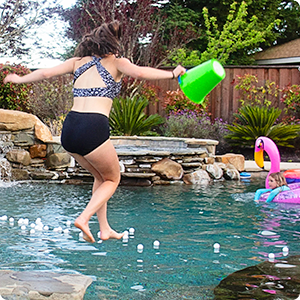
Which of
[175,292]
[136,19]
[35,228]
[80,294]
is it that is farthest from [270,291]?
[136,19]

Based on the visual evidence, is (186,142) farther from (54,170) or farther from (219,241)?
(219,241)

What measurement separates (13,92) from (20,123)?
12.8 feet

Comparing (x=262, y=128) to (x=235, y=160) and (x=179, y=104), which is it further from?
(x=179, y=104)

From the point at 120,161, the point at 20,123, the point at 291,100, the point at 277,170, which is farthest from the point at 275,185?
the point at 291,100

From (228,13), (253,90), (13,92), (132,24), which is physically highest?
(228,13)

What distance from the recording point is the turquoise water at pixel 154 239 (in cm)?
Answer: 326

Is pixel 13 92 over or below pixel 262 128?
over

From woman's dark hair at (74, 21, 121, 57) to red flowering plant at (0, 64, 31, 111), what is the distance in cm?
973

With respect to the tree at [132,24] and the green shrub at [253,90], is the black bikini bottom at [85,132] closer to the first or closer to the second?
the green shrub at [253,90]

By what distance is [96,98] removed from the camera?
9.33ft

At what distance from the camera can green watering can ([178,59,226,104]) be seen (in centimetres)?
267

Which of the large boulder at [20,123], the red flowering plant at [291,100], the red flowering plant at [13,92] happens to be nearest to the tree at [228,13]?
the red flowering plant at [291,100]

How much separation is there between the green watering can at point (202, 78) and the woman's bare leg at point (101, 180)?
62 cm

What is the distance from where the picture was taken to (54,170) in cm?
883
